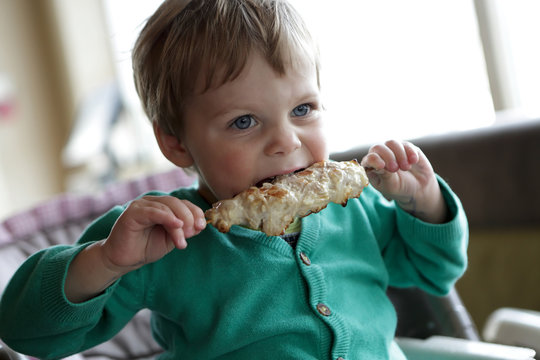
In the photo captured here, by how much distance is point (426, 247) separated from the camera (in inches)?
37.8

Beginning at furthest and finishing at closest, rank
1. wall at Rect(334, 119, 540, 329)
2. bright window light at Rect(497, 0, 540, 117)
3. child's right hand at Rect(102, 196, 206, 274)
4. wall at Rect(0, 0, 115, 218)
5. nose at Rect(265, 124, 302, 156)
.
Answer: wall at Rect(0, 0, 115, 218), bright window light at Rect(497, 0, 540, 117), wall at Rect(334, 119, 540, 329), nose at Rect(265, 124, 302, 156), child's right hand at Rect(102, 196, 206, 274)

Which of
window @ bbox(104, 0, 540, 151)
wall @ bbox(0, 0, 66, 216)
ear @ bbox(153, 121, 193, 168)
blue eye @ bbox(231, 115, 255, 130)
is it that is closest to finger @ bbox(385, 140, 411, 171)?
blue eye @ bbox(231, 115, 255, 130)

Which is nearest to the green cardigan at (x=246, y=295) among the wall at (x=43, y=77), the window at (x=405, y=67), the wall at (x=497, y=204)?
the wall at (x=497, y=204)

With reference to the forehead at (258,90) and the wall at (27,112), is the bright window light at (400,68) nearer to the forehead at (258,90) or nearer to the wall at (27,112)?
the forehead at (258,90)

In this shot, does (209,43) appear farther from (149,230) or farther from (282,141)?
(149,230)

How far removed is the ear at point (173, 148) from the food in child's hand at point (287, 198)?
0.63ft

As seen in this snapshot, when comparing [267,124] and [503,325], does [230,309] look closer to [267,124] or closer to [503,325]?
[267,124]

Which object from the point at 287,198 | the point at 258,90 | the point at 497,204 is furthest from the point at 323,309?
the point at 497,204

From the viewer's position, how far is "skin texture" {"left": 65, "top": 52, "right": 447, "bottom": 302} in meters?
0.76

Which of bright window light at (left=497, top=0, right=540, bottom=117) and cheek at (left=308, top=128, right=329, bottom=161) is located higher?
cheek at (left=308, top=128, right=329, bottom=161)

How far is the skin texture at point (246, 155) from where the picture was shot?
76 cm

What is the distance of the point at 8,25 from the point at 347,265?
448 centimetres

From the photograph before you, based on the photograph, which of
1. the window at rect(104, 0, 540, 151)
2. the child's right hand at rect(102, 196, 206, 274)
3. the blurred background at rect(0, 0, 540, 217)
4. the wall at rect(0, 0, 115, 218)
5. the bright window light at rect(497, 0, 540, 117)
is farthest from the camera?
the wall at rect(0, 0, 115, 218)

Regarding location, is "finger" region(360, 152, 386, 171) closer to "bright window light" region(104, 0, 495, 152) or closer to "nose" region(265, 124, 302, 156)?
"nose" region(265, 124, 302, 156)
